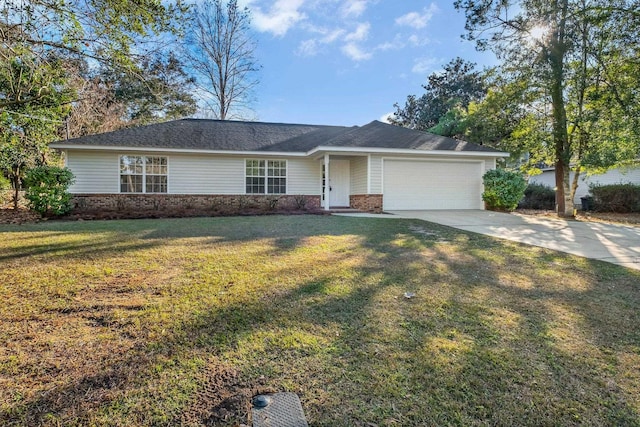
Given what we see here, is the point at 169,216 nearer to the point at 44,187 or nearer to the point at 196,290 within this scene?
the point at 44,187

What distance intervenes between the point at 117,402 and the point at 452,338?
2.31 meters

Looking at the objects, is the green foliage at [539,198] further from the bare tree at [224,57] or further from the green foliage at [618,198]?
the bare tree at [224,57]

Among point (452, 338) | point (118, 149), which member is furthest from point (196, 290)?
point (118, 149)

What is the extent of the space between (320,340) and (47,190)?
11.9m

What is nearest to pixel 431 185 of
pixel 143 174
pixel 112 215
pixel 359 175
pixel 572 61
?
pixel 359 175

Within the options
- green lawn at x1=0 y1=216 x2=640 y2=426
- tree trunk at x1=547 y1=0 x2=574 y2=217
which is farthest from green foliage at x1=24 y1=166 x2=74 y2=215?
tree trunk at x1=547 y1=0 x2=574 y2=217

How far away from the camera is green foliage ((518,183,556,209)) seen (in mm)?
17828

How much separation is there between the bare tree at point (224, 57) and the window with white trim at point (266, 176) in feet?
33.8

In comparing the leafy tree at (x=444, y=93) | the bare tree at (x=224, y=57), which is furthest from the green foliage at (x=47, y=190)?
the leafy tree at (x=444, y=93)

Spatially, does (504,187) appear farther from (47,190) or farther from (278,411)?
(47,190)

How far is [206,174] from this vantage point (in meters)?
14.0

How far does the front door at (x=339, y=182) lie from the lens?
15016 mm

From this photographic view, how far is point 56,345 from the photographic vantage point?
2408mm

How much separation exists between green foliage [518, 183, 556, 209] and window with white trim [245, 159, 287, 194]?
521 inches
